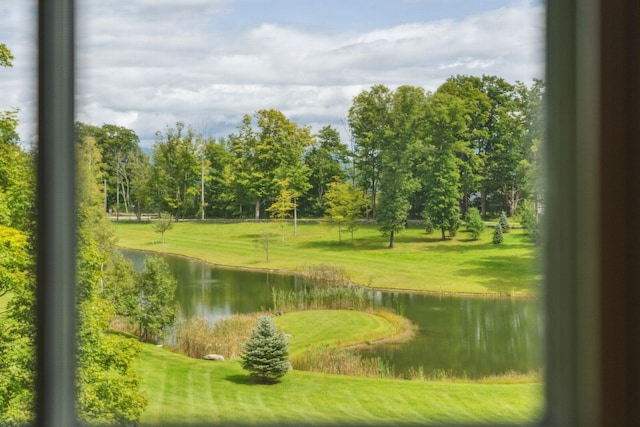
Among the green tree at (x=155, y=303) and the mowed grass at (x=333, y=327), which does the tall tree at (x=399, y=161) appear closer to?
the mowed grass at (x=333, y=327)

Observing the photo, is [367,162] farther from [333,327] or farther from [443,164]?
[333,327]

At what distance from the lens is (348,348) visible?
1923 mm

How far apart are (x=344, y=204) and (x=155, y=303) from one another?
648 millimetres

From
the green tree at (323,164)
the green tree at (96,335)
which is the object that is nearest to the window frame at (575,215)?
the green tree at (96,335)

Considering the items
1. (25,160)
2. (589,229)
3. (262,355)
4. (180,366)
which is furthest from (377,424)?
(25,160)

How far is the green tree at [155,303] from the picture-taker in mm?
1910

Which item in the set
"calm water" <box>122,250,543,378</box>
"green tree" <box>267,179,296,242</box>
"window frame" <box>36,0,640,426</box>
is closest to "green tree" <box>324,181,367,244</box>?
"green tree" <box>267,179,296,242</box>

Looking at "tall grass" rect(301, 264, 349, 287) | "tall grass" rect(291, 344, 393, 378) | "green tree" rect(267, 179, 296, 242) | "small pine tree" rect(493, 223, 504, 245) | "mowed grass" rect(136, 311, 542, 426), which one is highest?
"green tree" rect(267, 179, 296, 242)

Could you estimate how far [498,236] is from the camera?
6.32ft

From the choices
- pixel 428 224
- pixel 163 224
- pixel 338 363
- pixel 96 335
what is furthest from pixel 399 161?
pixel 96 335

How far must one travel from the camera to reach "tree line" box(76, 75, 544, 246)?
1899 millimetres

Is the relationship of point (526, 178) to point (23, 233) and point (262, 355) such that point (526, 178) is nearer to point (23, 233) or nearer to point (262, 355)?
point (262, 355)

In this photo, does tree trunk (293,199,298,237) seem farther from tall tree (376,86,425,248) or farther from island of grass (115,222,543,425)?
tall tree (376,86,425,248)

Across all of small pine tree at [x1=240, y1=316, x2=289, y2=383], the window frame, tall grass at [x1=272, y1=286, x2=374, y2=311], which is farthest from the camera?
tall grass at [x1=272, y1=286, x2=374, y2=311]
